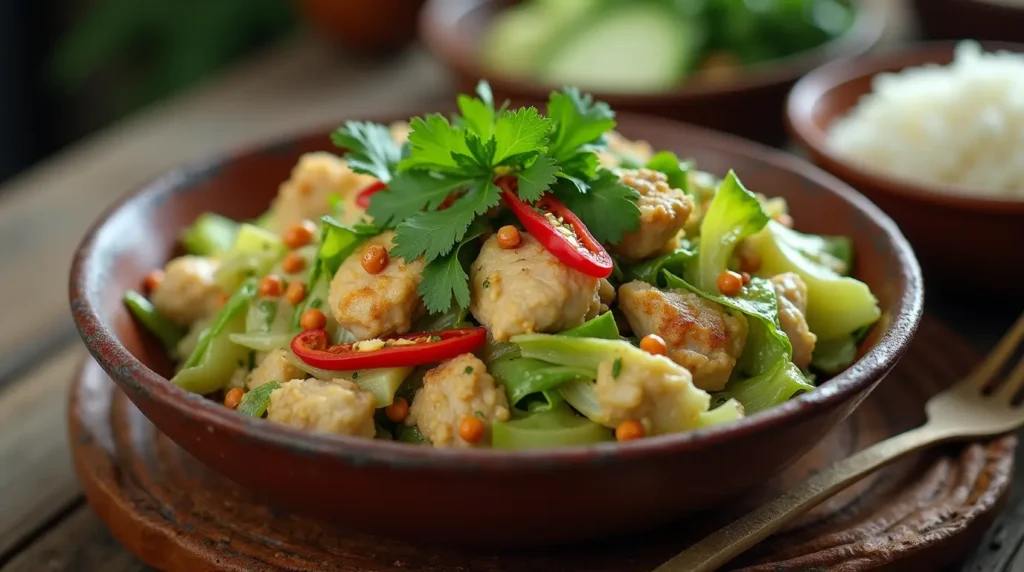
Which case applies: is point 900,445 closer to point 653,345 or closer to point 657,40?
point 653,345

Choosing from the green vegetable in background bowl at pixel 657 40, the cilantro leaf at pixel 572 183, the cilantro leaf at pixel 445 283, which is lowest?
the green vegetable in background bowl at pixel 657 40

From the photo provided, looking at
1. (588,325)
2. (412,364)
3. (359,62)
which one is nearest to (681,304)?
(588,325)

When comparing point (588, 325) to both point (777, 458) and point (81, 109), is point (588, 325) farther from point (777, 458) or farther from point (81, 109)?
point (81, 109)

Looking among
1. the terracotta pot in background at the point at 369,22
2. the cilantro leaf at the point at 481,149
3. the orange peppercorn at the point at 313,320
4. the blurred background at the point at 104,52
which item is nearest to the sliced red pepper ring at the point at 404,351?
the orange peppercorn at the point at 313,320

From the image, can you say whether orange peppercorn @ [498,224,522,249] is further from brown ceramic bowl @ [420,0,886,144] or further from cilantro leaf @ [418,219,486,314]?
brown ceramic bowl @ [420,0,886,144]

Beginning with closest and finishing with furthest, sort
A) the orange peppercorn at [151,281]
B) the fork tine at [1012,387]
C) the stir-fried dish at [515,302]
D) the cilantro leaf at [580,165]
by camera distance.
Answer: the stir-fried dish at [515,302]
the cilantro leaf at [580,165]
the fork tine at [1012,387]
the orange peppercorn at [151,281]

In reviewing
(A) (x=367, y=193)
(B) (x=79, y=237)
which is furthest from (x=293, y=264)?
(B) (x=79, y=237)

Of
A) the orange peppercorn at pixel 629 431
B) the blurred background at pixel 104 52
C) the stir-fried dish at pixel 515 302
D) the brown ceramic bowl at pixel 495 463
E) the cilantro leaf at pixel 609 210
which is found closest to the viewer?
the brown ceramic bowl at pixel 495 463

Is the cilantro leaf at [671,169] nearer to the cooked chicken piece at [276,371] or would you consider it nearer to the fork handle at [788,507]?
the fork handle at [788,507]
